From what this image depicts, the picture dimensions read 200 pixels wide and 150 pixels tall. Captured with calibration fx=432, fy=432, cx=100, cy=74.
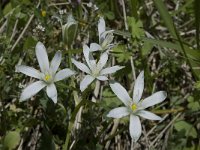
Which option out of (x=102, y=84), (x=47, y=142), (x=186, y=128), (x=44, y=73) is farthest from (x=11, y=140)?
(x=186, y=128)

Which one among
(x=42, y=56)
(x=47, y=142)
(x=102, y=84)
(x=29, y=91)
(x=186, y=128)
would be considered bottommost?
(x=186, y=128)

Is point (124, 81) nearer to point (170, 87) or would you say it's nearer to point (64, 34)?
point (170, 87)

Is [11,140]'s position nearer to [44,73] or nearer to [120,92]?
[44,73]

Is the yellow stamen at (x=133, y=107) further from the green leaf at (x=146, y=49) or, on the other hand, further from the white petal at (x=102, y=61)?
the green leaf at (x=146, y=49)

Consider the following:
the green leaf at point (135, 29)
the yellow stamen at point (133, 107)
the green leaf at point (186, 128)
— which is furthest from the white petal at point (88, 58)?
the green leaf at point (186, 128)

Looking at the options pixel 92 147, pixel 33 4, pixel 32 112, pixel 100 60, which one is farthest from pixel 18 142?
pixel 33 4

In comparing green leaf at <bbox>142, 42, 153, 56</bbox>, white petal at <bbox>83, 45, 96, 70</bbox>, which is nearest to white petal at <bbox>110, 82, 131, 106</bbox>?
white petal at <bbox>83, 45, 96, 70</bbox>

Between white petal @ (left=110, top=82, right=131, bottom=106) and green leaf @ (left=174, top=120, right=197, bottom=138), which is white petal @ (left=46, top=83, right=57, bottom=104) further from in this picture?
green leaf @ (left=174, top=120, right=197, bottom=138)
